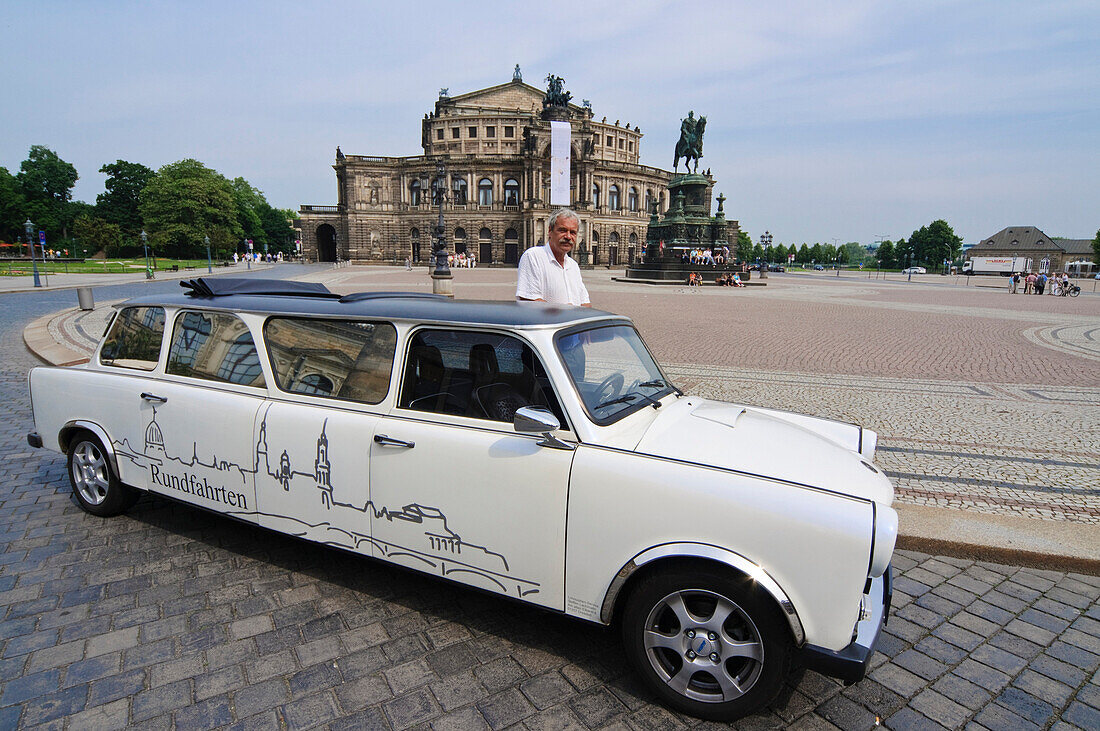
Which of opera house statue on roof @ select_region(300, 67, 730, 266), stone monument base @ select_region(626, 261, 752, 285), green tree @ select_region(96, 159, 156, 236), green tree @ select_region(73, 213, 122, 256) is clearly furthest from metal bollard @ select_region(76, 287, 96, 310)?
green tree @ select_region(96, 159, 156, 236)

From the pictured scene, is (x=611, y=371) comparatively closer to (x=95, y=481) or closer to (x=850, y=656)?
(x=850, y=656)

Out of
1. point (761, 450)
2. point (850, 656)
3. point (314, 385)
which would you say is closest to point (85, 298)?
point (314, 385)

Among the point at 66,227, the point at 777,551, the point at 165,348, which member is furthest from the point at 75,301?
the point at 66,227

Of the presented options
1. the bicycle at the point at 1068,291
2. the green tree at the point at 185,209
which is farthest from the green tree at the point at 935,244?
the green tree at the point at 185,209

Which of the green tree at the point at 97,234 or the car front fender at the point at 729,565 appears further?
the green tree at the point at 97,234

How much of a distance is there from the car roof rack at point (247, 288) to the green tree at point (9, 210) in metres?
101

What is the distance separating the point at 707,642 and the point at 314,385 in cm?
247

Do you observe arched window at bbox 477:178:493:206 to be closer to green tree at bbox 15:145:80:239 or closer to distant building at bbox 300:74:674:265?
distant building at bbox 300:74:674:265

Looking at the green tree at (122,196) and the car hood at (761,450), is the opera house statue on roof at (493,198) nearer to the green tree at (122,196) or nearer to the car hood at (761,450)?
the green tree at (122,196)

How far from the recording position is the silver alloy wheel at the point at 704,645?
7.82 feet

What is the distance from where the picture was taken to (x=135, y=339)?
13.8ft

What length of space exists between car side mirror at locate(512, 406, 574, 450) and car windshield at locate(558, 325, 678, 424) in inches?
8.4

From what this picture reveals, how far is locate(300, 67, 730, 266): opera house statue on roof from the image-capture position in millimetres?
79188

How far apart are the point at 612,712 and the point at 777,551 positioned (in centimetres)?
104
